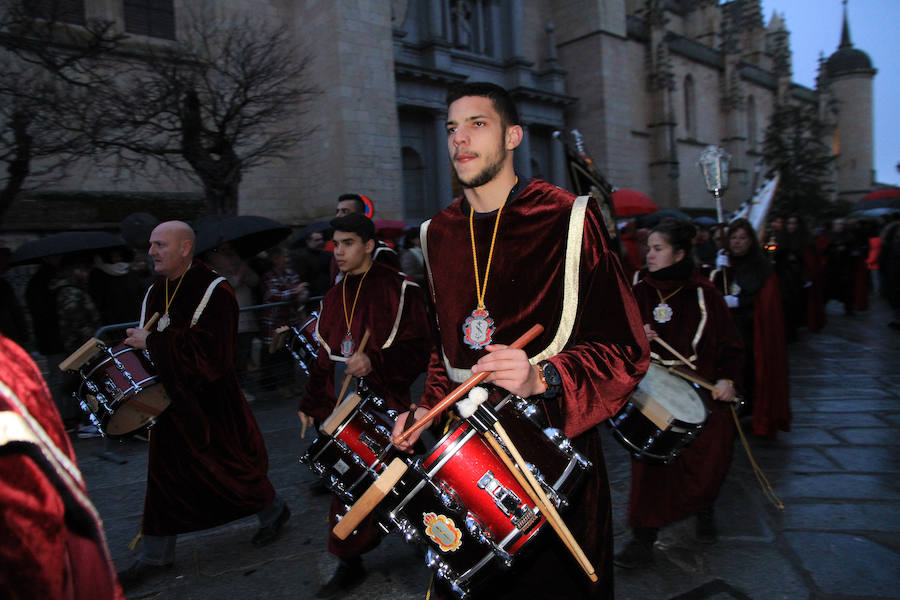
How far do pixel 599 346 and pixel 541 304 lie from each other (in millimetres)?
249

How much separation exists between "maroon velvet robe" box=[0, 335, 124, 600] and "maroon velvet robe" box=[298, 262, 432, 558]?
2737 mm

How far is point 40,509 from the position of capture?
0.95 metres

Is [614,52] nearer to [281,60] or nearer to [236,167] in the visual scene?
[281,60]

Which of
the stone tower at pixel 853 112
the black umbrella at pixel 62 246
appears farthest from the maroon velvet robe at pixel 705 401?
the stone tower at pixel 853 112

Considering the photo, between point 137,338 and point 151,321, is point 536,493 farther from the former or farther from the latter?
point 151,321

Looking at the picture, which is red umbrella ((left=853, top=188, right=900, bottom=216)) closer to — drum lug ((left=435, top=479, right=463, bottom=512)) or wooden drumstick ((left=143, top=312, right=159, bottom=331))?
wooden drumstick ((left=143, top=312, right=159, bottom=331))

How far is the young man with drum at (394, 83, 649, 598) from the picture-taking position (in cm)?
199

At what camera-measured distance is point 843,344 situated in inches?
429

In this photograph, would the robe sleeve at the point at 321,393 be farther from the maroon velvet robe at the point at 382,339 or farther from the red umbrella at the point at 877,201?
the red umbrella at the point at 877,201

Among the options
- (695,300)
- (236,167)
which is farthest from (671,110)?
(695,300)

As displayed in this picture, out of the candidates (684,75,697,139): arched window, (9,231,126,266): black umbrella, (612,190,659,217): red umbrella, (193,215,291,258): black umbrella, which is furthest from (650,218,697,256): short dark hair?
(684,75,697,139): arched window

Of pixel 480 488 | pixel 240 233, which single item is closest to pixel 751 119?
pixel 240 233

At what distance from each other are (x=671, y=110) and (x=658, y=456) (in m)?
31.1

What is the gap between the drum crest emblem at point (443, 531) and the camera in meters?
1.83
